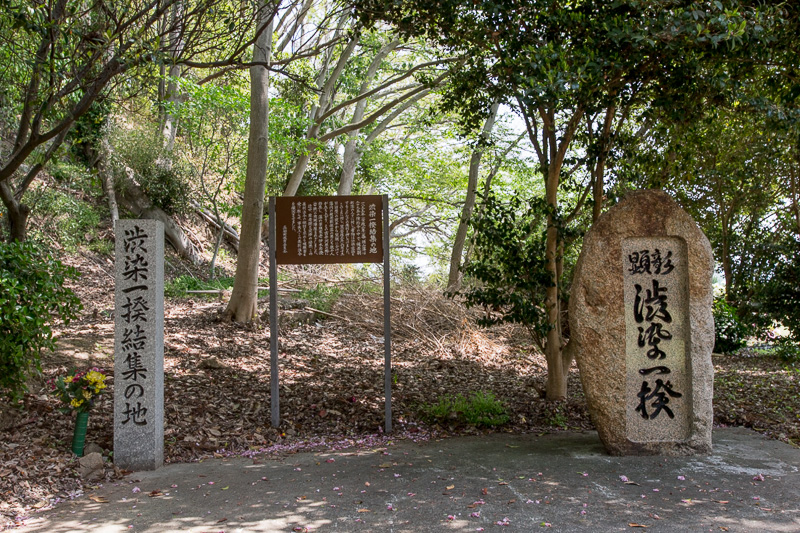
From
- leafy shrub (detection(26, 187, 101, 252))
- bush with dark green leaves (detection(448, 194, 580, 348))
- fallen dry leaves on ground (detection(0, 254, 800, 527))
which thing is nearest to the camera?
fallen dry leaves on ground (detection(0, 254, 800, 527))

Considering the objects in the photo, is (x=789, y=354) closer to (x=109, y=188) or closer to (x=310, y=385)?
(x=310, y=385)

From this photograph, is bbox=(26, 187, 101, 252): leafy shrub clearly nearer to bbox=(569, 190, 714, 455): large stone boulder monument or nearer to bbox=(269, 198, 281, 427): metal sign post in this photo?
bbox=(269, 198, 281, 427): metal sign post

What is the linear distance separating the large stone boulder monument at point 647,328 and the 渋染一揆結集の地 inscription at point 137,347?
3358mm

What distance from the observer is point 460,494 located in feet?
13.1

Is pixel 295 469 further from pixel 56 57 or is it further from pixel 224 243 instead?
pixel 224 243

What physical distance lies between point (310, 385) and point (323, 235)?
2286mm

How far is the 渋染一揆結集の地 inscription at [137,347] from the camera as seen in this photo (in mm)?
4672

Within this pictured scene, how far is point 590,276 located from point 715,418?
2788 mm

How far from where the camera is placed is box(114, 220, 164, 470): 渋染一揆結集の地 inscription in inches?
184

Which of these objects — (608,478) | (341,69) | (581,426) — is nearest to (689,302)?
(608,478)

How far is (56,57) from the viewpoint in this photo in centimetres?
472

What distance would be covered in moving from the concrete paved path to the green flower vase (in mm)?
548

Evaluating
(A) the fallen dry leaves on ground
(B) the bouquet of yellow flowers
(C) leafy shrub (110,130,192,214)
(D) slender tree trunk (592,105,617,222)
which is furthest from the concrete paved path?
(C) leafy shrub (110,130,192,214)

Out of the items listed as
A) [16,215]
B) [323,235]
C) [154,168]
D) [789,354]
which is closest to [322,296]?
[323,235]
